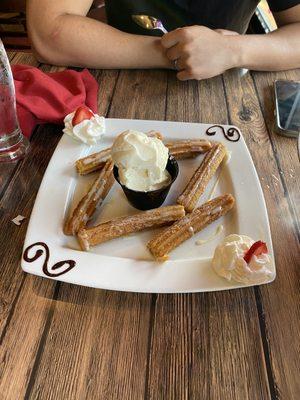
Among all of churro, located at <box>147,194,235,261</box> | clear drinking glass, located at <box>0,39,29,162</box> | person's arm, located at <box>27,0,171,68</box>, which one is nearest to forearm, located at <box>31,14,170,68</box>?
person's arm, located at <box>27,0,171,68</box>

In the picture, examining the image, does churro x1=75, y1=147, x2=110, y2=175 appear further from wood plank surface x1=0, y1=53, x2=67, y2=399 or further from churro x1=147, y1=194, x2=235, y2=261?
churro x1=147, y1=194, x2=235, y2=261

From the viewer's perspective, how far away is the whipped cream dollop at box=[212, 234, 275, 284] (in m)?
0.57

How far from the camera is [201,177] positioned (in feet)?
2.56

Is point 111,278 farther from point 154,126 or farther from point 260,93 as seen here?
point 260,93

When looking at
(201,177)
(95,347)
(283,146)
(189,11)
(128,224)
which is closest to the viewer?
(95,347)

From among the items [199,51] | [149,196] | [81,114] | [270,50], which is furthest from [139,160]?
[270,50]

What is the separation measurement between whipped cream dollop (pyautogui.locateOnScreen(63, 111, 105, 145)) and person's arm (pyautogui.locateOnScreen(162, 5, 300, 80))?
0.34 m

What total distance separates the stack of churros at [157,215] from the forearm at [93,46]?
1.31ft

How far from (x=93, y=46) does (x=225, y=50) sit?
38 centimetres

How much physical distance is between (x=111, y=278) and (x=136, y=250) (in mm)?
89

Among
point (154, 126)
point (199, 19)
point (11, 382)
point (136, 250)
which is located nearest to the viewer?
point (11, 382)

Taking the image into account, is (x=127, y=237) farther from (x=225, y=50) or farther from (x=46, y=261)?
(x=225, y=50)

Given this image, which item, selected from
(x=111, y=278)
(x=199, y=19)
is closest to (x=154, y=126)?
(x=111, y=278)

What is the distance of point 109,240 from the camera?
0.67 meters
